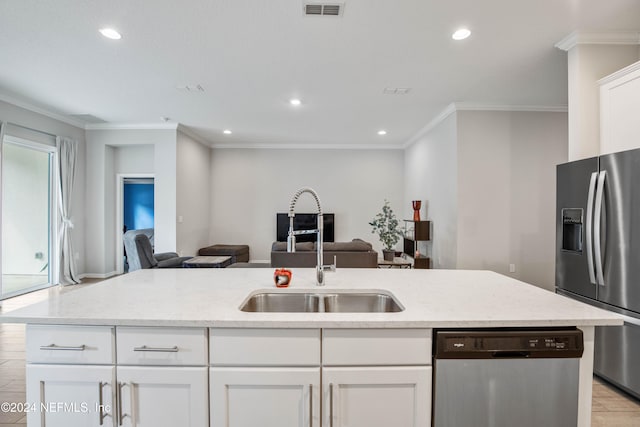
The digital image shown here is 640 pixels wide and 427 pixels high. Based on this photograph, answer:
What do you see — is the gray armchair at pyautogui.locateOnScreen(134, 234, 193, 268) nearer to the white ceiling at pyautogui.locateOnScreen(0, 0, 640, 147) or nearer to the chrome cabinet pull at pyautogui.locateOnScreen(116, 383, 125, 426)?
the white ceiling at pyautogui.locateOnScreen(0, 0, 640, 147)

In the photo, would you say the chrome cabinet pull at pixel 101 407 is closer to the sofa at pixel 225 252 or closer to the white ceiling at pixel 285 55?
the white ceiling at pixel 285 55

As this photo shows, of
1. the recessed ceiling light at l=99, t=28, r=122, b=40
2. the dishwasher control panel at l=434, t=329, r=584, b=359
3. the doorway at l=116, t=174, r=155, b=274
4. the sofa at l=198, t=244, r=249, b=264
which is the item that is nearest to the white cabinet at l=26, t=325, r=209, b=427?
the dishwasher control panel at l=434, t=329, r=584, b=359

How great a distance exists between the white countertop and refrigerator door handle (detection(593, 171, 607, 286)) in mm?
878

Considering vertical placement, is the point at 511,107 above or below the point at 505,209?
above

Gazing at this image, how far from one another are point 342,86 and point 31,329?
3.50 metres

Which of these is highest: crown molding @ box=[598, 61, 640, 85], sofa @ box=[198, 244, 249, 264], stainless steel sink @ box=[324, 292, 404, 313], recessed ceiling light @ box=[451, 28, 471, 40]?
recessed ceiling light @ box=[451, 28, 471, 40]

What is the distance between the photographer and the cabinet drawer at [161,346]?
125cm

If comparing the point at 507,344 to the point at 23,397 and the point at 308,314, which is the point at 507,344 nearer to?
the point at 308,314

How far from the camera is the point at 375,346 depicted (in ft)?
4.12

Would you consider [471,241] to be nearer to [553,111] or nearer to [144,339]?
[553,111]

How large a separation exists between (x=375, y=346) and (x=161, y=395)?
881mm

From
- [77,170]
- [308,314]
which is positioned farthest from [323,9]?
[77,170]

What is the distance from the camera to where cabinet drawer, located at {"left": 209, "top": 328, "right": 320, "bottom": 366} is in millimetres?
1251

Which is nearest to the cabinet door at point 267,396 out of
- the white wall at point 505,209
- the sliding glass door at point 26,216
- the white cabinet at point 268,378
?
the white cabinet at point 268,378
